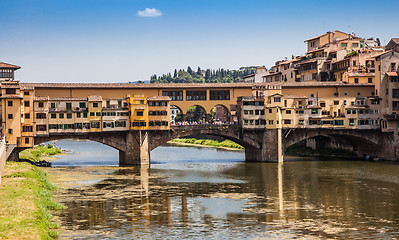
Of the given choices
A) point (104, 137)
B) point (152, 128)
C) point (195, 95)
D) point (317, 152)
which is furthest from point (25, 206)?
point (317, 152)

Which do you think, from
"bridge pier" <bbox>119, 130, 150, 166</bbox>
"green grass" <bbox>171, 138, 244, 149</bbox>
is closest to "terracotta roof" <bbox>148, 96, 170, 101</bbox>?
"bridge pier" <bbox>119, 130, 150, 166</bbox>

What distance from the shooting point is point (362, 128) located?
73.2 metres

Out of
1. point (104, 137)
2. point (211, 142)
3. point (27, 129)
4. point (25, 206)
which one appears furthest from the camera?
point (211, 142)

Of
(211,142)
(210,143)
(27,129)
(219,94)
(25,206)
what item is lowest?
(25,206)

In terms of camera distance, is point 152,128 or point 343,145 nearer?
point 152,128

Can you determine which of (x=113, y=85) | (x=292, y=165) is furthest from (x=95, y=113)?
(x=292, y=165)

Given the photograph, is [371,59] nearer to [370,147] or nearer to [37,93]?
[370,147]

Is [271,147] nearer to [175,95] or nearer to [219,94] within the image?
[219,94]

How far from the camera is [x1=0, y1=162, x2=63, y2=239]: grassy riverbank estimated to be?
29.7m

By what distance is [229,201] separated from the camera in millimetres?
44156

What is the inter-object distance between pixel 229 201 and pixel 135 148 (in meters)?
26.3

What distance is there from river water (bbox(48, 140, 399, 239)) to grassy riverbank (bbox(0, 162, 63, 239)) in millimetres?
1270

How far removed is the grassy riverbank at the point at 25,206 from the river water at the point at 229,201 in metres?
1.27

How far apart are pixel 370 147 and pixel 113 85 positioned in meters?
35.2
